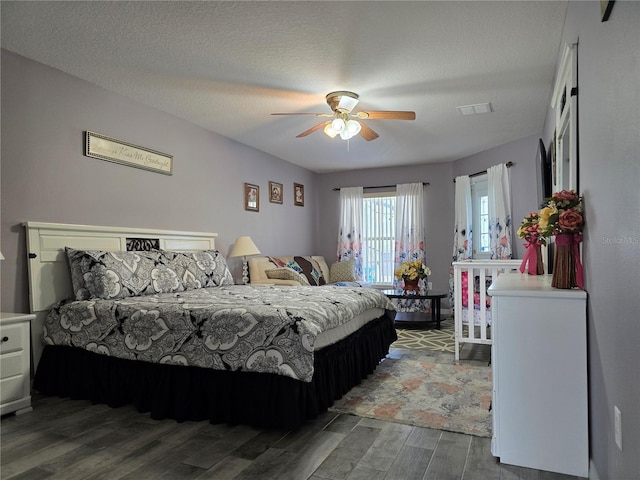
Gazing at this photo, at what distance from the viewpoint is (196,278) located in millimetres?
3840

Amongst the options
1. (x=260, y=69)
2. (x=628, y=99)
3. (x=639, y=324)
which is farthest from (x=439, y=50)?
(x=639, y=324)

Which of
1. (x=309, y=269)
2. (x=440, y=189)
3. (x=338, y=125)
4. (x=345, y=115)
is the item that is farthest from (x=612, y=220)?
(x=440, y=189)

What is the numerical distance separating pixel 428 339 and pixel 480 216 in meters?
2.24

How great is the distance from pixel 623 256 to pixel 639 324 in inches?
9.9

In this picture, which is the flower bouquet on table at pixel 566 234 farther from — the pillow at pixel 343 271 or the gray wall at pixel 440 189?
the pillow at pixel 343 271

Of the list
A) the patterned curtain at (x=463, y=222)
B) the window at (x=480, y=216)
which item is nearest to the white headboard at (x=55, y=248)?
the patterned curtain at (x=463, y=222)

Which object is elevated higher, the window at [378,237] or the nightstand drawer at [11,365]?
the window at [378,237]

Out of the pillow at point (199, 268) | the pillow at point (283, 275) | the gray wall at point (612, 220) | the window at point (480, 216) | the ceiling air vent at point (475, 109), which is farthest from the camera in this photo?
the window at point (480, 216)

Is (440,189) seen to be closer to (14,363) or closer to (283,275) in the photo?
(283,275)

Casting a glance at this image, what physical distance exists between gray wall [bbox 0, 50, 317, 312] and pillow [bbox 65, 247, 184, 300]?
0.35 meters

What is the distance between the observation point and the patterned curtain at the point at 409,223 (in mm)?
6734

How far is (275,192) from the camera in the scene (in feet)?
20.2

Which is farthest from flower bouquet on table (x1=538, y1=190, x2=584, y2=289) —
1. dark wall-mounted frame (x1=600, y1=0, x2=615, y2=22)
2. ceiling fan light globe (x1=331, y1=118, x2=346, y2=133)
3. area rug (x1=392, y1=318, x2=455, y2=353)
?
area rug (x1=392, y1=318, x2=455, y2=353)

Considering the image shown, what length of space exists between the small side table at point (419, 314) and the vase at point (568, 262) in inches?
127
